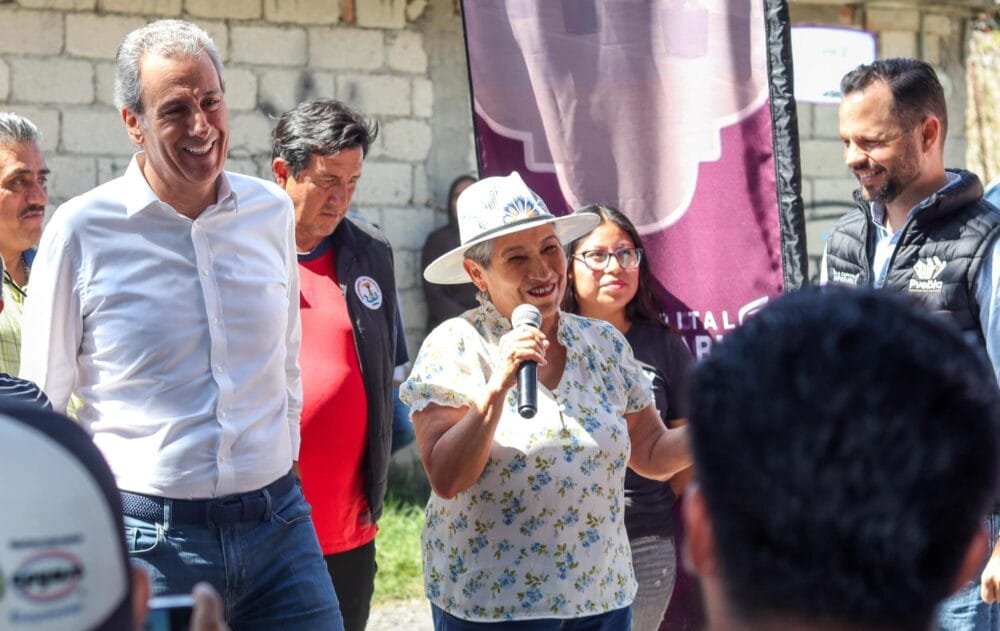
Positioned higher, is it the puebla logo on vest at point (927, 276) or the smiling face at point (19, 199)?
the smiling face at point (19, 199)

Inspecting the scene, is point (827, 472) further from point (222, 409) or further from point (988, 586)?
point (988, 586)

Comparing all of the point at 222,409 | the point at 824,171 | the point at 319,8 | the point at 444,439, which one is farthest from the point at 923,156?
the point at 824,171

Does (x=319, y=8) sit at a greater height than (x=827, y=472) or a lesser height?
greater

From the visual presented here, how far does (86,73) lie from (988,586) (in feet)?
20.2

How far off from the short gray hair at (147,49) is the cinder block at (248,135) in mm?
4938

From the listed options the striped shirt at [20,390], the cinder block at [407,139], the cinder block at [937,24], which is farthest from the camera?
the cinder block at [937,24]

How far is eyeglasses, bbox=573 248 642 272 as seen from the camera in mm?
4703

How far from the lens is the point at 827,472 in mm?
1329

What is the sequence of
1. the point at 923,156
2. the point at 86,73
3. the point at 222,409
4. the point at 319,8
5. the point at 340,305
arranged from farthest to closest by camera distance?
the point at 319,8
the point at 86,73
the point at 340,305
the point at 923,156
the point at 222,409

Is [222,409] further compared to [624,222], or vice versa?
[624,222]

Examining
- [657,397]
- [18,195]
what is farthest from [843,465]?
[18,195]

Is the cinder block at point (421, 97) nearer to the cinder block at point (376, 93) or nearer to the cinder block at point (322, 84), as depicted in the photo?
the cinder block at point (376, 93)

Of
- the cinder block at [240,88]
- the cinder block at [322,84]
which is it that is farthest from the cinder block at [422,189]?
the cinder block at [240,88]

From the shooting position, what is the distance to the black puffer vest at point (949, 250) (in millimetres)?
3857
